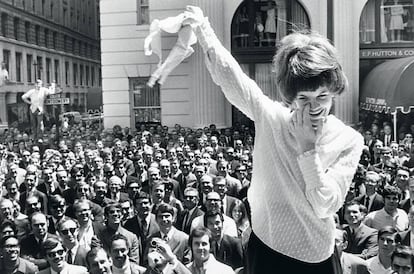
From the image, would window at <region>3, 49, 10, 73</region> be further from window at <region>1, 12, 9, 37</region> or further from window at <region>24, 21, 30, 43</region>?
window at <region>24, 21, 30, 43</region>

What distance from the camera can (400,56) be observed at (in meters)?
22.9

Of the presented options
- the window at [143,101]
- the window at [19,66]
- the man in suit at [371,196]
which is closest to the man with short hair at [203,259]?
the man in suit at [371,196]

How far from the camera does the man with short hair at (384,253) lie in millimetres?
6379

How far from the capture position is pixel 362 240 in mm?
7461

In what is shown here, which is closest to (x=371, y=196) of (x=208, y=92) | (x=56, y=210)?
(x=56, y=210)

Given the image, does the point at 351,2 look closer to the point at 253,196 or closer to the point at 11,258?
the point at 11,258

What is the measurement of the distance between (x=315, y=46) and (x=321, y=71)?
0.32 feet

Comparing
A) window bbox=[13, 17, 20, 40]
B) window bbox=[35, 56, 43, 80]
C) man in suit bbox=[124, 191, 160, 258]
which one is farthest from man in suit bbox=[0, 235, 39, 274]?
window bbox=[35, 56, 43, 80]

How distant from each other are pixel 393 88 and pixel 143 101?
33.4 feet

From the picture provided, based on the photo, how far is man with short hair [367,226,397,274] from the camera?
638 centimetres

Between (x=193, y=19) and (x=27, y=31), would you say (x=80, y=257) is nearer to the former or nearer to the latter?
(x=193, y=19)

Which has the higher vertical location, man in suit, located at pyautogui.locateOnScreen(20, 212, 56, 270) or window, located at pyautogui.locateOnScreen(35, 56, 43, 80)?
window, located at pyautogui.locateOnScreen(35, 56, 43, 80)

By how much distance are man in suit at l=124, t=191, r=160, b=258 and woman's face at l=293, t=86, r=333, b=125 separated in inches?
260

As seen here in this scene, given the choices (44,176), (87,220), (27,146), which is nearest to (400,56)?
(27,146)
